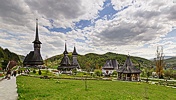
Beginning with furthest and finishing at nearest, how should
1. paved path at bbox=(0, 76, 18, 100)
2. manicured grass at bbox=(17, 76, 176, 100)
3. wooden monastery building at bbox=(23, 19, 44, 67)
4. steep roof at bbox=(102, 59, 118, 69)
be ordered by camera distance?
steep roof at bbox=(102, 59, 118, 69)
wooden monastery building at bbox=(23, 19, 44, 67)
manicured grass at bbox=(17, 76, 176, 100)
paved path at bbox=(0, 76, 18, 100)

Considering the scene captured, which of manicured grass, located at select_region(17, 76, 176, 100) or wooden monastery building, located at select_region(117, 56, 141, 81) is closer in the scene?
manicured grass, located at select_region(17, 76, 176, 100)

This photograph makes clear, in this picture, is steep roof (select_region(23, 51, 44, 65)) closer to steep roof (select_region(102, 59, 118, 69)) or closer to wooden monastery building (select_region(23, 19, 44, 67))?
wooden monastery building (select_region(23, 19, 44, 67))

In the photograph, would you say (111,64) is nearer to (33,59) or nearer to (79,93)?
(33,59)

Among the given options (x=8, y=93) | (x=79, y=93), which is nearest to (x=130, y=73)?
(x=79, y=93)

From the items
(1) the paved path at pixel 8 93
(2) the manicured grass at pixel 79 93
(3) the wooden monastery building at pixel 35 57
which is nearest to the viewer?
(1) the paved path at pixel 8 93

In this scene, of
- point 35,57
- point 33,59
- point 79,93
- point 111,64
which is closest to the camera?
point 79,93

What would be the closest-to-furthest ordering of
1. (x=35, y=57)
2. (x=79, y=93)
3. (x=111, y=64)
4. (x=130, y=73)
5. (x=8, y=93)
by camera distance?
(x=8, y=93)
(x=79, y=93)
(x=130, y=73)
(x=35, y=57)
(x=111, y=64)

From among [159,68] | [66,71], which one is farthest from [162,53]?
[66,71]

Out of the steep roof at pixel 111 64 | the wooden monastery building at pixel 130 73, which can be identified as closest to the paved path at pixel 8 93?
the wooden monastery building at pixel 130 73

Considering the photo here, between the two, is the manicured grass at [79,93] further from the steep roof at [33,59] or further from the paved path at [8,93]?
the steep roof at [33,59]

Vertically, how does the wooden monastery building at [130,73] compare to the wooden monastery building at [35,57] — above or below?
Result: below

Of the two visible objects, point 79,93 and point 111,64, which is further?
point 111,64

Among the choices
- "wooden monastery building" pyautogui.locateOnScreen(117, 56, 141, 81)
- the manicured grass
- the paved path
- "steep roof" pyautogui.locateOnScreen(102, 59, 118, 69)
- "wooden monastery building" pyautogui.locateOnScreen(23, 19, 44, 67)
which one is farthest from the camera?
"steep roof" pyautogui.locateOnScreen(102, 59, 118, 69)

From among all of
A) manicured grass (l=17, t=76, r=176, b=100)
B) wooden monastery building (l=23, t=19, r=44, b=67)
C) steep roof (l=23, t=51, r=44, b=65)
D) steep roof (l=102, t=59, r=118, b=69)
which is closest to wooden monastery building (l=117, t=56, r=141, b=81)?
manicured grass (l=17, t=76, r=176, b=100)
